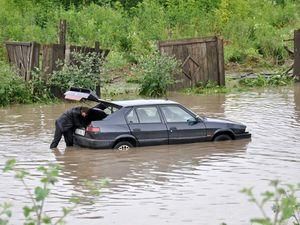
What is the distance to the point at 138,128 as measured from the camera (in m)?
16.3

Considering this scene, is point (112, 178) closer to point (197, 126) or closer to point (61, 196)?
point (61, 196)

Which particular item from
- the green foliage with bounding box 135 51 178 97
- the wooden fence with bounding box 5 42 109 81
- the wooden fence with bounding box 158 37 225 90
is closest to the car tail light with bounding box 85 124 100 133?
the wooden fence with bounding box 5 42 109 81

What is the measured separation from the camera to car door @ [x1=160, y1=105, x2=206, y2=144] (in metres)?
16.6

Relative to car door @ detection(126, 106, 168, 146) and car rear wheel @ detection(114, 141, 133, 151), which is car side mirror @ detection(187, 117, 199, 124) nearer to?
car door @ detection(126, 106, 168, 146)

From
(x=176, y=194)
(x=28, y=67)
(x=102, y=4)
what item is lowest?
(x=176, y=194)

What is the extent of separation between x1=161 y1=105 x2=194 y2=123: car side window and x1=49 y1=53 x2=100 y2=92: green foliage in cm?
899

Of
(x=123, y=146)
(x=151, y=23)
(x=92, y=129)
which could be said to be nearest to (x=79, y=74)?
(x=123, y=146)

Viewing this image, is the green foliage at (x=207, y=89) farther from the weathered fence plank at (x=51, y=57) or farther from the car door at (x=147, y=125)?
the car door at (x=147, y=125)

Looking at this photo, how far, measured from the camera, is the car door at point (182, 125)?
654 inches

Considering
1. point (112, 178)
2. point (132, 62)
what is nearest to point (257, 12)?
point (132, 62)

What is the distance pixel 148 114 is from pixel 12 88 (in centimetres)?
970

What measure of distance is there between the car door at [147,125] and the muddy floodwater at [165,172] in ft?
0.72

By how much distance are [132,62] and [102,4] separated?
36.4 feet

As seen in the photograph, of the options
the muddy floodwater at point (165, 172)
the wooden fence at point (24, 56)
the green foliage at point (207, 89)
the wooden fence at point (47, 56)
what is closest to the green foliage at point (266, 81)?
the green foliage at point (207, 89)
